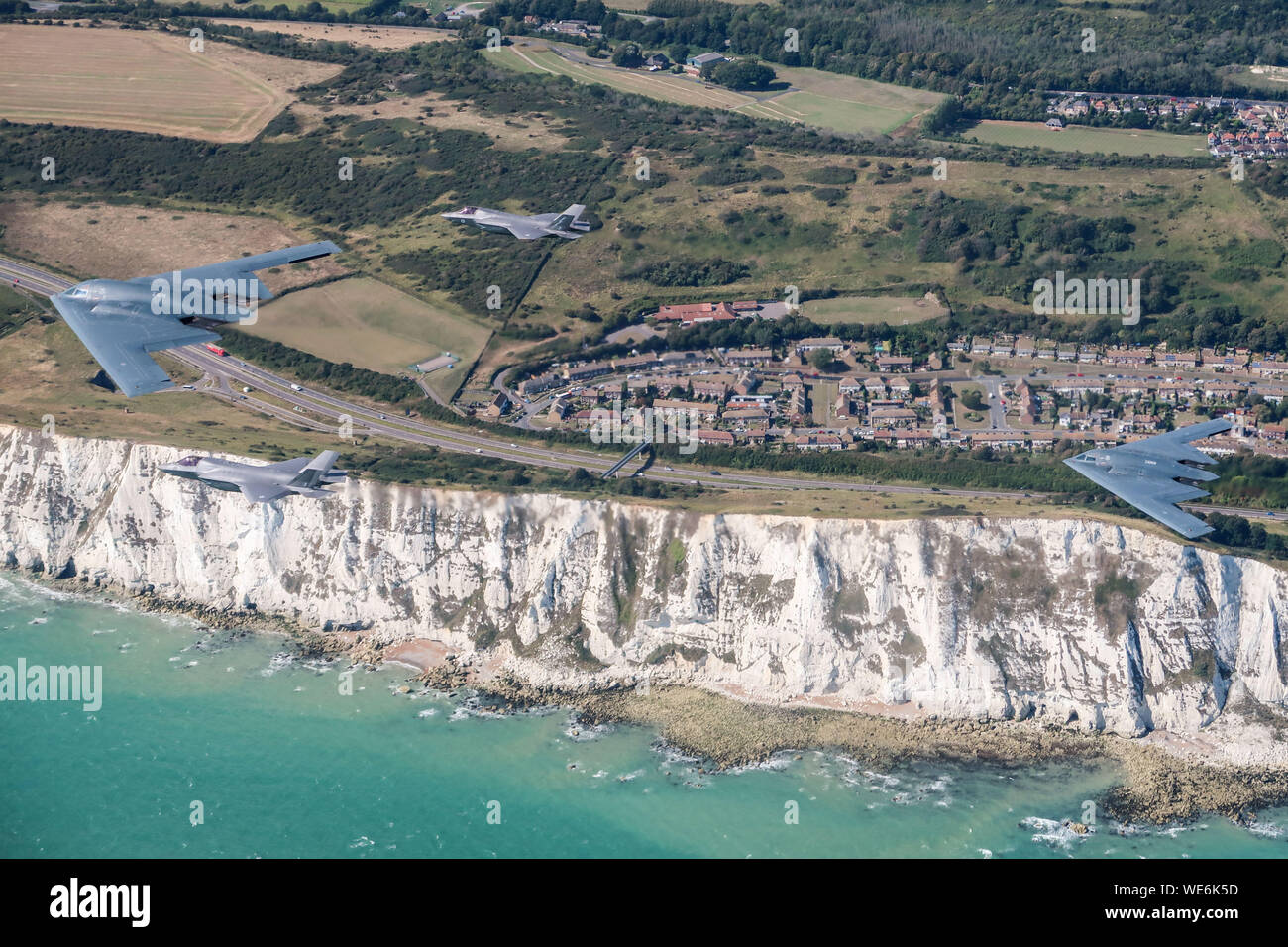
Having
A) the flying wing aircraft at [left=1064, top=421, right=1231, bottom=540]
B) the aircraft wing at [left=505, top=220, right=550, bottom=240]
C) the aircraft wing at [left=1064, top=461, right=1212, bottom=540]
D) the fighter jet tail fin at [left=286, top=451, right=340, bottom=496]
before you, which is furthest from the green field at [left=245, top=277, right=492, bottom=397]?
the aircraft wing at [left=1064, top=461, right=1212, bottom=540]

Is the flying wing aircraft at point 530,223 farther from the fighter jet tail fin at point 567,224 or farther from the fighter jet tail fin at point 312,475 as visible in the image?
the fighter jet tail fin at point 312,475

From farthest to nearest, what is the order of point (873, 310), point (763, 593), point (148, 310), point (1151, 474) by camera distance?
point (873, 310), point (763, 593), point (1151, 474), point (148, 310)

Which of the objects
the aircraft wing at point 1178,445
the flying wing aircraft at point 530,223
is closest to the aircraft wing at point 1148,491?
the aircraft wing at point 1178,445

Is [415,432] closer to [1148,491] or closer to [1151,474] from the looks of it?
[1151,474]

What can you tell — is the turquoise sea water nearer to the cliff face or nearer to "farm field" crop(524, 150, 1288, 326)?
the cliff face

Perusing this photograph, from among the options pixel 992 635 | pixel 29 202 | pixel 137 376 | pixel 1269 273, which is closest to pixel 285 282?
pixel 29 202

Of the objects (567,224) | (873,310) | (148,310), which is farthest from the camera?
(873,310)

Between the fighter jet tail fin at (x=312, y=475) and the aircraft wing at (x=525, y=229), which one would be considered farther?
the aircraft wing at (x=525, y=229)

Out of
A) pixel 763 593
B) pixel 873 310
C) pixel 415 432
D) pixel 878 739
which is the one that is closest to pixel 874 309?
pixel 873 310
